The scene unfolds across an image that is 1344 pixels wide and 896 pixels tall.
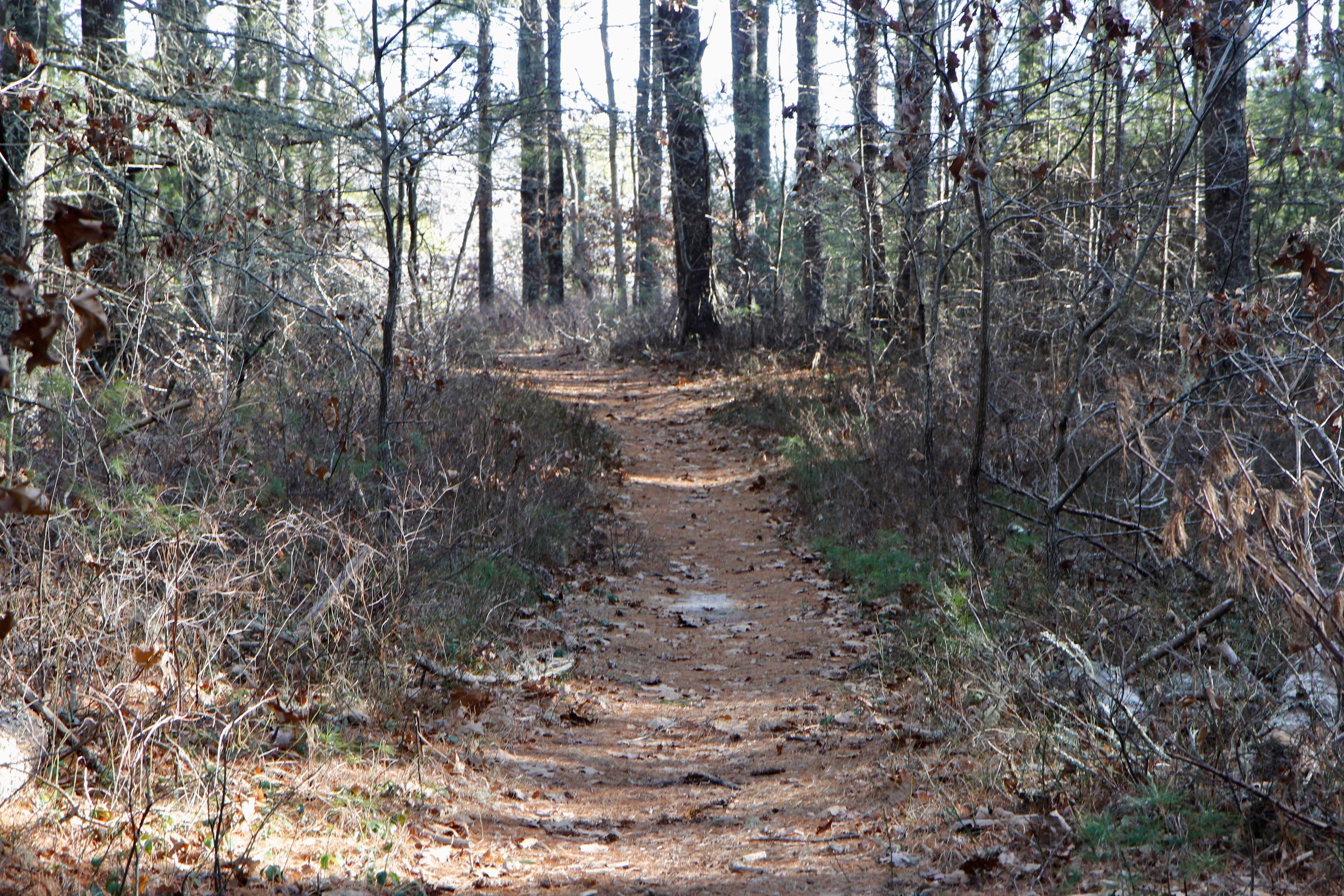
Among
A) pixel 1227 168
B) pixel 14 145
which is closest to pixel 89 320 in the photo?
pixel 14 145

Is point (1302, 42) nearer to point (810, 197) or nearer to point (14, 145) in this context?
point (810, 197)

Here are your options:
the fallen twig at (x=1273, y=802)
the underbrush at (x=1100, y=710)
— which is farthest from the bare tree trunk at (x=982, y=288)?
the fallen twig at (x=1273, y=802)

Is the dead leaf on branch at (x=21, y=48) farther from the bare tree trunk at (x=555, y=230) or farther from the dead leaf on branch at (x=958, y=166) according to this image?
the bare tree trunk at (x=555, y=230)

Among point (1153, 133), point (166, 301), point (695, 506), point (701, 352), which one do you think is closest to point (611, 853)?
point (166, 301)

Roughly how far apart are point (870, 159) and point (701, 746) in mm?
9088

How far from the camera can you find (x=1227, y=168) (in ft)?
28.8

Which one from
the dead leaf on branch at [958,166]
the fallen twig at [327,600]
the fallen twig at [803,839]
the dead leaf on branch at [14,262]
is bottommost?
the fallen twig at [803,839]

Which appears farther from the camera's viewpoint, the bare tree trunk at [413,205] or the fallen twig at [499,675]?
the bare tree trunk at [413,205]

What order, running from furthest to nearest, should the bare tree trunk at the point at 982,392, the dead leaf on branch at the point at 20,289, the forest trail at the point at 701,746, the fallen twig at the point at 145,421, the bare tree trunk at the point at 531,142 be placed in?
the bare tree trunk at the point at 531,142 < the bare tree trunk at the point at 982,392 < the fallen twig at the point at 145,421 < the forest trail at the point at 701,746 < the dead leaf on branch at the point at 20,289

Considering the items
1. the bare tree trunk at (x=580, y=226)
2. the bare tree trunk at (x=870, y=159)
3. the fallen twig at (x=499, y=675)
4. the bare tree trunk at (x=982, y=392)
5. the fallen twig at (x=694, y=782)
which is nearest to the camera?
the fallen twig at (x=694, y=782)

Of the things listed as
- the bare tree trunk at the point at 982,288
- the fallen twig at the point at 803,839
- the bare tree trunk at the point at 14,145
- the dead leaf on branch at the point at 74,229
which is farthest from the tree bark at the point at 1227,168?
the bare tree trunk at the point at 14,145

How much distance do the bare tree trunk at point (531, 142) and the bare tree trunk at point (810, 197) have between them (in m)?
3.57

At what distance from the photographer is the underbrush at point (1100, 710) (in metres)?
3.49

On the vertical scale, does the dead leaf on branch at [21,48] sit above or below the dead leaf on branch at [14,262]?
above
